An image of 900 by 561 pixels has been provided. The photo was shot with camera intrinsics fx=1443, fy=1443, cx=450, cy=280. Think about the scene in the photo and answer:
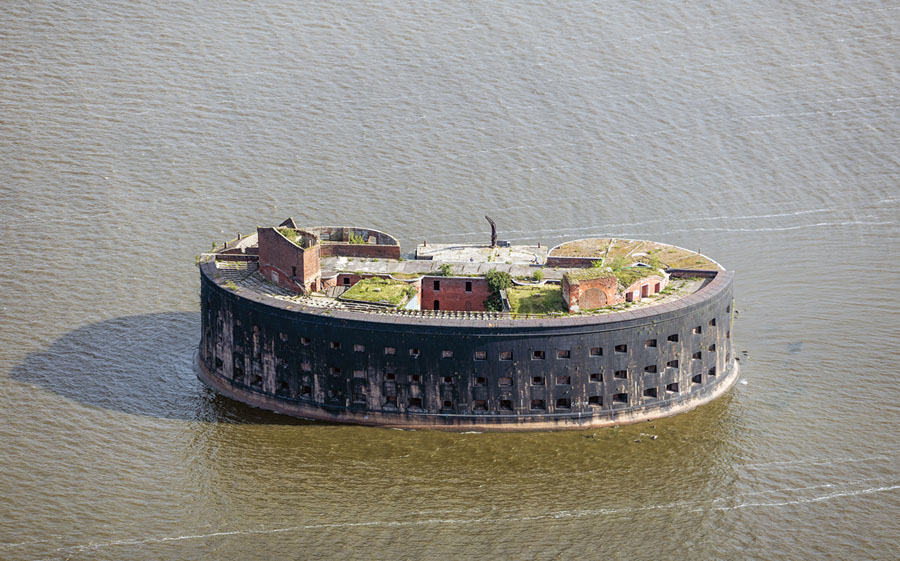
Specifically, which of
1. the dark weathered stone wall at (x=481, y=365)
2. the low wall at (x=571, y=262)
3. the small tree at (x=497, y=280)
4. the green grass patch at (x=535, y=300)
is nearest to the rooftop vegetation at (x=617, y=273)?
the green grass patch at (x=535, y=300)

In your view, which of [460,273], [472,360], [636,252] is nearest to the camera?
[472,360]

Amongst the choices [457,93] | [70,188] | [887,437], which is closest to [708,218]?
[457,93]

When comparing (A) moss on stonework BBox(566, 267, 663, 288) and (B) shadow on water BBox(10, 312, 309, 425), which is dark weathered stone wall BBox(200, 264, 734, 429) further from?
(B) shadow on water BBox(10, 312, 309, 425)

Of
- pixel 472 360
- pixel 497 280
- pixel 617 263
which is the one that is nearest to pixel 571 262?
pixel 617 263

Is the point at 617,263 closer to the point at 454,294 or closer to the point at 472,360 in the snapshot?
the point at 454,294

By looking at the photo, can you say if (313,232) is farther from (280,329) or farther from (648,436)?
(648,436)
